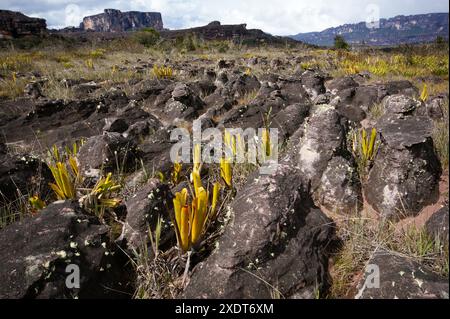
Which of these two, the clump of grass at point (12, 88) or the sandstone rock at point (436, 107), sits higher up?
the clump of grass at point (12, 88)

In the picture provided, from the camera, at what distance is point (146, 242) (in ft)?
7.55

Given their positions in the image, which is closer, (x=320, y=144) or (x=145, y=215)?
(x=145, y=215)

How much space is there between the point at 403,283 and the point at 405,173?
1.19 m

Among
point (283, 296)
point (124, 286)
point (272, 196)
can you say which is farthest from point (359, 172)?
point (124, 286)

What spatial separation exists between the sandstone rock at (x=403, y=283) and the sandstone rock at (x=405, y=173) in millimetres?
678

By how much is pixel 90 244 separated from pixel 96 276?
8.3 inches

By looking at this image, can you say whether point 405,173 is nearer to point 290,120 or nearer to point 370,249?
point 370,249

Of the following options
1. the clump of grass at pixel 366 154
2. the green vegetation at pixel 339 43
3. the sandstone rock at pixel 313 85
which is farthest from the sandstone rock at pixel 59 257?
the green vegetation at pixel 339 43

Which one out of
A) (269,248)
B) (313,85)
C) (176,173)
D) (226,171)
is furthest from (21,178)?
(313,85)

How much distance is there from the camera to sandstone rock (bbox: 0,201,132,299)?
5.95ft

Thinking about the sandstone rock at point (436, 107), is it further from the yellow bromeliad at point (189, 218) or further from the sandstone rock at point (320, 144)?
the yellow bromeliad at point (189, 218)

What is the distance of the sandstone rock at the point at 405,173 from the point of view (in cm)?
262

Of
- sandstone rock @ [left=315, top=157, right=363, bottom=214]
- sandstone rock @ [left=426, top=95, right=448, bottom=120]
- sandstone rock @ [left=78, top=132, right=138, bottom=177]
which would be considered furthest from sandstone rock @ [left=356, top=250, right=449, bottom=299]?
sandstone rock @ [left=426, top=95, right=448, bottom=120]

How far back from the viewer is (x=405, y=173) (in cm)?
267
